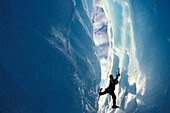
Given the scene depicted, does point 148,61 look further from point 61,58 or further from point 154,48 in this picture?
point 61,58

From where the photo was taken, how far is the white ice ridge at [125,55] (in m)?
9.61

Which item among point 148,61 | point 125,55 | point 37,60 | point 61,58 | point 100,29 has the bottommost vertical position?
point 148,61

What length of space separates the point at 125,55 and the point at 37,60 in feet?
32.3

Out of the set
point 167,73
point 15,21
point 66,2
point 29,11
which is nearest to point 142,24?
point 167,73

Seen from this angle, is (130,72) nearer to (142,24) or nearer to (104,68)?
(142,24)

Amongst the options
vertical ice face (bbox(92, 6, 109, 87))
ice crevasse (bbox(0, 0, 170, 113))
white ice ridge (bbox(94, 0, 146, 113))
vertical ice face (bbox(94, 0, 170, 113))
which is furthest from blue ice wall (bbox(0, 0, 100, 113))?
vertical ice face (bbox(92, 6, 109, 87))

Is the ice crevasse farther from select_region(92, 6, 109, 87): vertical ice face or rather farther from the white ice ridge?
select_region(92, 6, 109, 87): vertical ice face

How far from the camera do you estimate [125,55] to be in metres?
12.8

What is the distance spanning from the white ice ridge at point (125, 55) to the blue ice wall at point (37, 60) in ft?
16.2

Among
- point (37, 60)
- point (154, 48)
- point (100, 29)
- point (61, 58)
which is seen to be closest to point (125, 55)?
point (154, 48)

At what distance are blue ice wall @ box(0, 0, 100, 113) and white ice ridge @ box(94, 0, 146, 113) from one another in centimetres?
493

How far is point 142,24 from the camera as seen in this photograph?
8430mm

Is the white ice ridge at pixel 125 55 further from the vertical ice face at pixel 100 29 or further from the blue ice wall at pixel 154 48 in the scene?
the vertical ice face at pixel 100 29

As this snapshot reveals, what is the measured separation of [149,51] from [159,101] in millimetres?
3077
